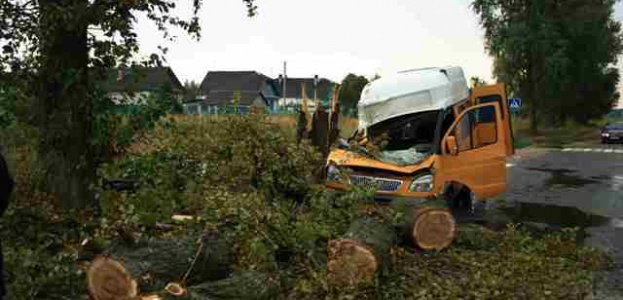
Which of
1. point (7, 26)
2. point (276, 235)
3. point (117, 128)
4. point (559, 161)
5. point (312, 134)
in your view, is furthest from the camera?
point (559, 161)

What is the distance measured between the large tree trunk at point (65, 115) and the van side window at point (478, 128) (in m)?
5.40

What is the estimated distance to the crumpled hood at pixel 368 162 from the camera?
8672 millimetres

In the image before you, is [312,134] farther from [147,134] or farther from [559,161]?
[559,161]

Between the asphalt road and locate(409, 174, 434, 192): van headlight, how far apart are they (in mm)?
2322

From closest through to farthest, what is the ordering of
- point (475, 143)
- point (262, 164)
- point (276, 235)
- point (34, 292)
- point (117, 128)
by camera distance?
1. point (34, 292)
2. point (276, 235)
3. point (117, 128)
4. point (262, 164)
5. point (475, 143)

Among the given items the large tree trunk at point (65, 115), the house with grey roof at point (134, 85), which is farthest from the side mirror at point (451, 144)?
the large tree trunk at point (65, 115)

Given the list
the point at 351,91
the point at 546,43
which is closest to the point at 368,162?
the point at 546,43

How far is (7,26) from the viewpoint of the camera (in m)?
6.89

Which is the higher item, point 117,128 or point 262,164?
point 117,128

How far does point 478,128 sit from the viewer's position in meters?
9.64

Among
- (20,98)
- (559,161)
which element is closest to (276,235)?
(20,98)

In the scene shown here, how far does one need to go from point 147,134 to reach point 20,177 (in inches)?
67.0

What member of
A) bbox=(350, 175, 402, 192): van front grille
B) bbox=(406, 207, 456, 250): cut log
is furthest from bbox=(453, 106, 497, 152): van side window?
bbox=(406, 207, 456, 250): cut log

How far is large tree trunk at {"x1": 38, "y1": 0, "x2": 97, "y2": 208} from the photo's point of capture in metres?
7.21
